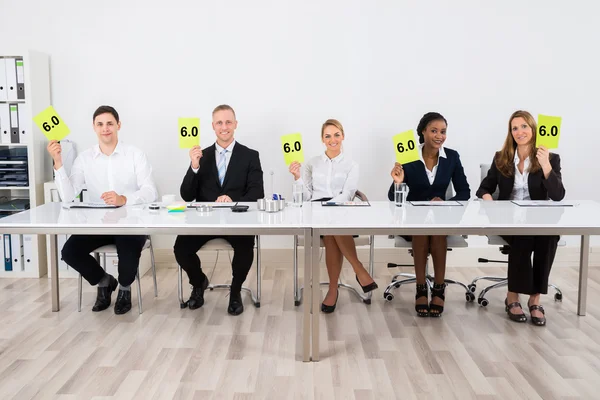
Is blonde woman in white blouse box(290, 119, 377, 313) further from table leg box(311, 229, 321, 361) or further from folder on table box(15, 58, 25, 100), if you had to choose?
folder on table box(15, 58, 25, 100)

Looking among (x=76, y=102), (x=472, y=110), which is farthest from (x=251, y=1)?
(x=472, y=110)

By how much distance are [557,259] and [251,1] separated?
296cm

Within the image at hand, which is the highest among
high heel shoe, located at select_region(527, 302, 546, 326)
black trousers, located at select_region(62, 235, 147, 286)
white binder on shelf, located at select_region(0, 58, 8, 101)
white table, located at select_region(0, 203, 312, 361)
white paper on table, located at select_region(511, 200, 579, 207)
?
white binder on shelf, located at select_region(0, 58, 8, 101)

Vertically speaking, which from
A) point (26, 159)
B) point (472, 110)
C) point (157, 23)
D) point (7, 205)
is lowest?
point (7, 205)

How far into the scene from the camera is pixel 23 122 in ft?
14.8

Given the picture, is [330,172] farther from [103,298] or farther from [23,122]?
[23,122]

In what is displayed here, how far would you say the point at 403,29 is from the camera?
4.66m

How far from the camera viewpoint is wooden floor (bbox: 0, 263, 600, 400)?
8.88ft

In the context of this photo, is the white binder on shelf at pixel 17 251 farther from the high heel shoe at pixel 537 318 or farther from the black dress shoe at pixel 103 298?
the high heel shoe at pixel 537 318

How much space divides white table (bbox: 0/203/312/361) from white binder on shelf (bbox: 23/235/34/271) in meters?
1.37

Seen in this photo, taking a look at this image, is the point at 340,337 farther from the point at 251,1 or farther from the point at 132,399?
the point at 251,1

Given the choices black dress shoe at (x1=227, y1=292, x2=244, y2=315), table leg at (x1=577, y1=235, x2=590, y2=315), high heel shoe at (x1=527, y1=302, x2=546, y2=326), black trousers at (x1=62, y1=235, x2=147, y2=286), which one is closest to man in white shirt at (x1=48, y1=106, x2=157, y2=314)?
black trousers at (x1=62, y1=235, x2=147, y2=286)

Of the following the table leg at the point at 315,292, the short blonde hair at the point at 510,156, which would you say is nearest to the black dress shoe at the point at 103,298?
the table leg at the point at 315,292

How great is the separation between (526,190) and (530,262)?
1.47 feet
